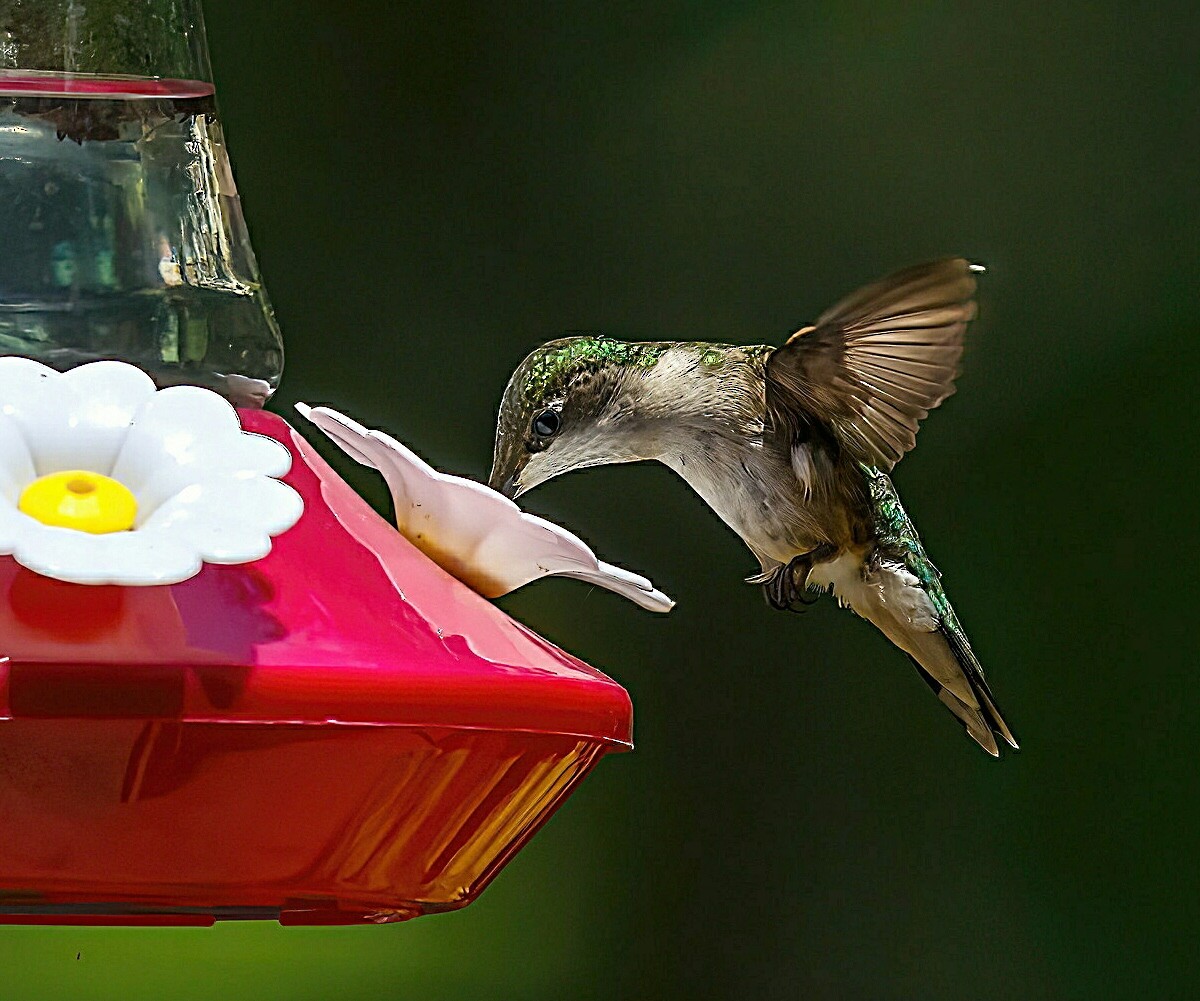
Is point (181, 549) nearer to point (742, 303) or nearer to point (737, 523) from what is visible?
point (737, 523)

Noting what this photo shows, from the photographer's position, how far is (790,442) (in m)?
2.55

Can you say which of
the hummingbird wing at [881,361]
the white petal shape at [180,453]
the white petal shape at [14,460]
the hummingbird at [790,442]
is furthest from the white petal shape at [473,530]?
the hummingbird at [790,442]

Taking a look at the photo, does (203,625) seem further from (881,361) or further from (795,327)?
(795,327)

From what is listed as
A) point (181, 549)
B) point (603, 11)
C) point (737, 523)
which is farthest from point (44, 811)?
point (603, 11)

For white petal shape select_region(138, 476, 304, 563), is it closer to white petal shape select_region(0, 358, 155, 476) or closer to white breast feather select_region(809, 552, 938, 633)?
white petal shape select_region(0, 358, 155, 476)

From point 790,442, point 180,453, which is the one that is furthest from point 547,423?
point 180,453

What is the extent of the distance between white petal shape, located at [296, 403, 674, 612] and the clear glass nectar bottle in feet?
0.64

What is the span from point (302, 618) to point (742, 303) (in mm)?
4155

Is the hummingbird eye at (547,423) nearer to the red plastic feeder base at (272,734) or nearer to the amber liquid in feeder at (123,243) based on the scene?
the amber liquid in feeder at (123,243)

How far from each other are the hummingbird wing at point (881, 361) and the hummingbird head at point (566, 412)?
8.8 inches

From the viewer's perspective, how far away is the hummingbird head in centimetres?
239

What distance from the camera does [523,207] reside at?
201 inches

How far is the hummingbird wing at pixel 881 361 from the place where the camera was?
6.64 ft

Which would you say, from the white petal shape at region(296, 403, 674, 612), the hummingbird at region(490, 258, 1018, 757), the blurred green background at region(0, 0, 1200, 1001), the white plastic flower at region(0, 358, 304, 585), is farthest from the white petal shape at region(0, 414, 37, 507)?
the blurred green background at region(0, 0, 1200, 1001)
